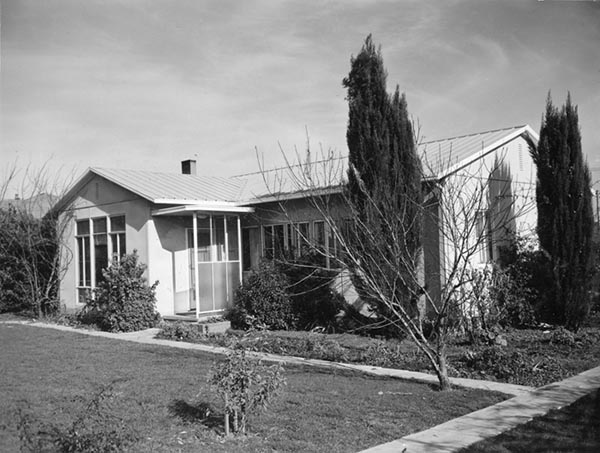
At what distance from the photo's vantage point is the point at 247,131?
14625 millimetres

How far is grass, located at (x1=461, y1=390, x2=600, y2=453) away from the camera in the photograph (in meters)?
5.66

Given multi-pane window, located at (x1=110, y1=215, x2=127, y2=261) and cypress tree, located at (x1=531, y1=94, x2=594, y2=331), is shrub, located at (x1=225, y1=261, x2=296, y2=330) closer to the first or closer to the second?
multi-pane window, located at (x1=110, y1=215, x2=127, y2=261)

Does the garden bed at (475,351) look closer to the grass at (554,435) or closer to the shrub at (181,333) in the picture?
the shrub at (181,333)

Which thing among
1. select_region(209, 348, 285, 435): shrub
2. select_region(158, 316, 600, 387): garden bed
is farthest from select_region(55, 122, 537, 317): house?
select_region(209, 348, 285, 435): shrub

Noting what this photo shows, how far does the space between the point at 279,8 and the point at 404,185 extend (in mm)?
5227

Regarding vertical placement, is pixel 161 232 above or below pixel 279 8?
below

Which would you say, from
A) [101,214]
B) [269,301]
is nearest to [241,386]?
[269,301]

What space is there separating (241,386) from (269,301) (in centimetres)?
808

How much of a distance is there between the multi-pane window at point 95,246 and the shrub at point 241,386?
11.1 metres

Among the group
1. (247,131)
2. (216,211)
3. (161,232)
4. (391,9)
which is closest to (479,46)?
(391,9)

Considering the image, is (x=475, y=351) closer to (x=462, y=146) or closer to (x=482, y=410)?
(x=482, y=410)

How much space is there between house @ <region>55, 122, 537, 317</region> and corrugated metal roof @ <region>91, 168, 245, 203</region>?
1.3 inches

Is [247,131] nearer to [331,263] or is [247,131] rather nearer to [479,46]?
[331,263]

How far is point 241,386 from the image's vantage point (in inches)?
243
